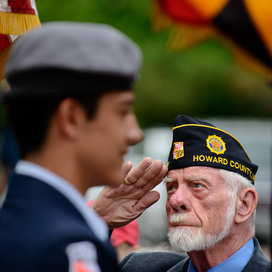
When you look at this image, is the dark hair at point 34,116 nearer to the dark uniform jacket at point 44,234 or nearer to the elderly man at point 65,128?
the elderly man at point 65,128

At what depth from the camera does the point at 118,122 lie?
4.77 ft

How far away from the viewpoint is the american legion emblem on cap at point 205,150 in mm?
3027

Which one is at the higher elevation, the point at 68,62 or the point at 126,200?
the point at 68,62

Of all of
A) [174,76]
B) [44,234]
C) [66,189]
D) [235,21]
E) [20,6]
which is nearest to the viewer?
[44,234]

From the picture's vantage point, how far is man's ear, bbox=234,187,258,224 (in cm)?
301

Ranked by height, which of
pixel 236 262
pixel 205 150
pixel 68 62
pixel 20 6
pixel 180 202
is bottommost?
pixel 236 262

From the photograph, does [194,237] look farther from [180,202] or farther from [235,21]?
[235,21]

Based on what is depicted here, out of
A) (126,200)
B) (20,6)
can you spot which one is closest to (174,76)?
(126,200)

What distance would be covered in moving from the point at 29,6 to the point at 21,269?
1762mm

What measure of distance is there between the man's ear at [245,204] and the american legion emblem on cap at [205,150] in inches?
4.9

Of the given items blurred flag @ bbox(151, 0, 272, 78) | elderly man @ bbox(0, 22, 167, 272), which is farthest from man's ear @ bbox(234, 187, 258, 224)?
elderly man @ bbox(0, 22, 167, 272)

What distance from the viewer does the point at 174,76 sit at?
17453mm

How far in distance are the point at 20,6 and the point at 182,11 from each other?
36.7 inches

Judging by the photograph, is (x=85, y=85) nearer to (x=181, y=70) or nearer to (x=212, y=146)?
(x=212, y=146)
